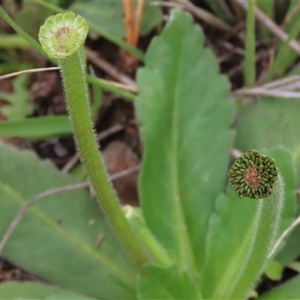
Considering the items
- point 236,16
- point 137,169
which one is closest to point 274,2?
point 236,16

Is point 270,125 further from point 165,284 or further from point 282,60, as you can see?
point 165,284

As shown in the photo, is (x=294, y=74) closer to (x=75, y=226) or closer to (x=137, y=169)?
(x=137, y=169)

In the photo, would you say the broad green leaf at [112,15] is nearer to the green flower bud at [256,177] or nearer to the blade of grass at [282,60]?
the blade of grass at [282,60]

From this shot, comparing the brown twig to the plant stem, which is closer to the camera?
the plant stem

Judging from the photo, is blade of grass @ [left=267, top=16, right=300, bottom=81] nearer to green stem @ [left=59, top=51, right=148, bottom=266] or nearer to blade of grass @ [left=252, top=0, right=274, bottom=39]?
blade of grass @ [left=252, top=0, right=274, bottom=39]

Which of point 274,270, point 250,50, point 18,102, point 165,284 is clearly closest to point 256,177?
point 165,284

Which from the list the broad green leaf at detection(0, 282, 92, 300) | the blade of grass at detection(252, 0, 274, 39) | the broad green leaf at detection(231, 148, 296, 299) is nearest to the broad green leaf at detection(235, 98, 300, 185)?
the broad green leaf at detection(231, 148, 296, 299)
